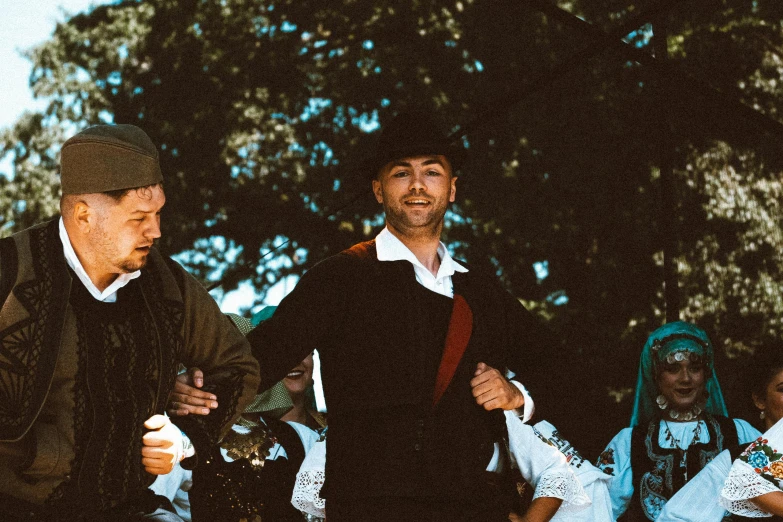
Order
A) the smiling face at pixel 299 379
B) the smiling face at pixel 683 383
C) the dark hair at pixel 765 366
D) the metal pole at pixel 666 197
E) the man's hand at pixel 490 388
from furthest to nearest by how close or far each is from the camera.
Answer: the metal pole at pixel 666 197 → the smiling face at pixel 299 379 → the smiling face at pixel 683 383 → the dark hair at pixel 765 366 → the man's hand at pixel 490 388

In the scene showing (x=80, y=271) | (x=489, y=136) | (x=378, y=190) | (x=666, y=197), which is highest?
(x=489, y=136)

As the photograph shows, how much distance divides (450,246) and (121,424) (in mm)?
6906

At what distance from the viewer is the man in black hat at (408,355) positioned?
328 centimetres

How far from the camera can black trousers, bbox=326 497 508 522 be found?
325 centimetres

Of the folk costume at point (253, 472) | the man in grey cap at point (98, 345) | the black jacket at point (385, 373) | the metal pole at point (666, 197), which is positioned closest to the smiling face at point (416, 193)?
the black jacket at point (385, 373)

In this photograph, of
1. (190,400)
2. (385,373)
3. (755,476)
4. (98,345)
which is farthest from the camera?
(755,476)

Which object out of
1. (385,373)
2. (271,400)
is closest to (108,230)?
(385,373)

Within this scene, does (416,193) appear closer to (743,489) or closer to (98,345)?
(98,345)

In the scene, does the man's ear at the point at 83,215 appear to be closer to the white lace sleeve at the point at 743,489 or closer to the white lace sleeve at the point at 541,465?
the white lace sleeve at the point at 541,465

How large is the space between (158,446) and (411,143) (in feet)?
4.36

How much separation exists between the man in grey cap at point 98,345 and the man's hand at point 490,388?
0.72 meters

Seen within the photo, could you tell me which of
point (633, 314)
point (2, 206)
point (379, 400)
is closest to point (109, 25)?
point (2, 206)

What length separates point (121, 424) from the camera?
275 cm

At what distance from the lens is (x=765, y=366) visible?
18.3ft
